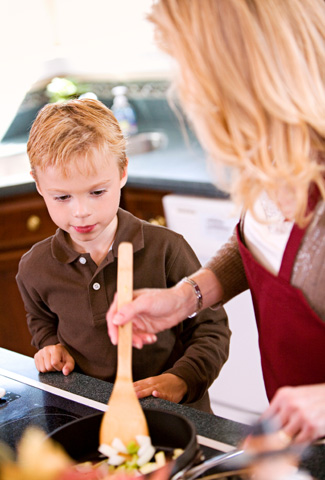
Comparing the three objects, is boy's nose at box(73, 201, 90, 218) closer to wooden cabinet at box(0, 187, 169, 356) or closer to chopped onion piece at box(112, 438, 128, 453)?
chopped onion piece at box(112, 438, 128, 453)

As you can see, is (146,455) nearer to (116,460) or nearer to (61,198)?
(116,460)

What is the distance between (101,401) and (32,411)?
0.37ft

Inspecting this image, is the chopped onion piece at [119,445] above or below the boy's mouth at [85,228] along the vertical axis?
below

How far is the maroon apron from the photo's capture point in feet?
2.95

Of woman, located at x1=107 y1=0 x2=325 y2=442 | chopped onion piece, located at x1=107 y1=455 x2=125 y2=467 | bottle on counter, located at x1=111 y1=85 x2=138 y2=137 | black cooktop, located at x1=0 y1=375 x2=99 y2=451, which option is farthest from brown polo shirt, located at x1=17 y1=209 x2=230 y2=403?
bottle on counter, located at x1=111 y1=85 x2=138 y2=137

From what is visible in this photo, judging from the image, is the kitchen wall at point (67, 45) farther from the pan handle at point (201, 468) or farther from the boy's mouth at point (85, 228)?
the pan handle at point (201, 468)

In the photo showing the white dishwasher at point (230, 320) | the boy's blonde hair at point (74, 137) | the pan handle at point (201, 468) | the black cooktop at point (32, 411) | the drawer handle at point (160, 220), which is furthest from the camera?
the drawer handle at point (160, 220)

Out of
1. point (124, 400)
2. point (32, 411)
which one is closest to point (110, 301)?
point (32, 411)

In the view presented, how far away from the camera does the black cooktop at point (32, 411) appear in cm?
97

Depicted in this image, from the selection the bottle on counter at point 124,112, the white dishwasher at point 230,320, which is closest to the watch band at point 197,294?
the white dishwasher at point 230,320

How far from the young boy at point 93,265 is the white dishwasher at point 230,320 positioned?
91cm

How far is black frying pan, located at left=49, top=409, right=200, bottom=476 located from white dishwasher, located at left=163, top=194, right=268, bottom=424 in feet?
4.63

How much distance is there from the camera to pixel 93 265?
1.30m

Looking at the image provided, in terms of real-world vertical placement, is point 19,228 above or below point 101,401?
below
